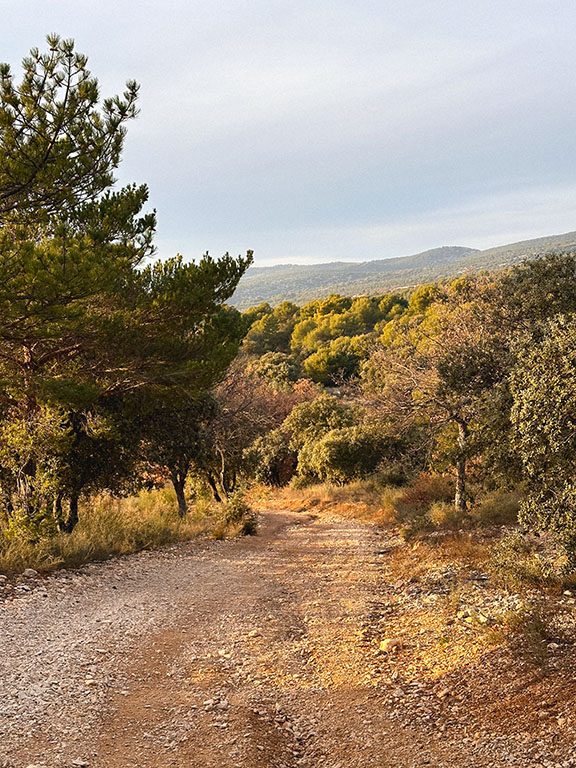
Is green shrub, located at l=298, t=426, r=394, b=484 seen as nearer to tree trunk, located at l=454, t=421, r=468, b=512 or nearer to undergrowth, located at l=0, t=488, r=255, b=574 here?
undergrowth, located at l=0, t=488, r=255, b=574

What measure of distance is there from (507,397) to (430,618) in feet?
→ 14.5

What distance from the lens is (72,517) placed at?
11.3 m

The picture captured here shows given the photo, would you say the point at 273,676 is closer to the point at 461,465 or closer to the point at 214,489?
the point at 461,465

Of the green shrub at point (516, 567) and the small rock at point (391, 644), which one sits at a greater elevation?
the green shrub at point (516, 567)

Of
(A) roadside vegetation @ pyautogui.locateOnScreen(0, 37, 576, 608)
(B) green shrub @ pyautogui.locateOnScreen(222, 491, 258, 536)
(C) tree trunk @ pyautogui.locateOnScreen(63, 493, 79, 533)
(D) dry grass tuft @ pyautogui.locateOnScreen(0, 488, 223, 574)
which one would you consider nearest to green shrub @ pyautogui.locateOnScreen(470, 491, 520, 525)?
(A) roadside vegetation @ pyautogui.locateOnScreen(0, 37, 576, 608)

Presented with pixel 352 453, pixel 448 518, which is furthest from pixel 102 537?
pixel 352 453

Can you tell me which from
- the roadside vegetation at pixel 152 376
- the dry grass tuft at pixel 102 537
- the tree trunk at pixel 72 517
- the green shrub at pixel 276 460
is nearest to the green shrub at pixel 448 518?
the roadside vegetation at pixel 152 376

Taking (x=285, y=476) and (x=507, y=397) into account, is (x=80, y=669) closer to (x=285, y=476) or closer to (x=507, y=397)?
(x=507, y=397)

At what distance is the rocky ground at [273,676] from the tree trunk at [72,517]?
2.90 metres

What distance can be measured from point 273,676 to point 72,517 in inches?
302

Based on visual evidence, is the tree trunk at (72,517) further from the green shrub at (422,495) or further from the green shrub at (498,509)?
the green shrub at (498,509)

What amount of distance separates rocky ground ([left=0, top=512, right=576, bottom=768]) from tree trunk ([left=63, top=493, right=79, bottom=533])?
9.51 feet

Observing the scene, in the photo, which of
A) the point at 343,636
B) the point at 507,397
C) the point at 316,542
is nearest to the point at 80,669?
the point at 343,636

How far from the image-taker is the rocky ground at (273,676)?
3795 millimetres
